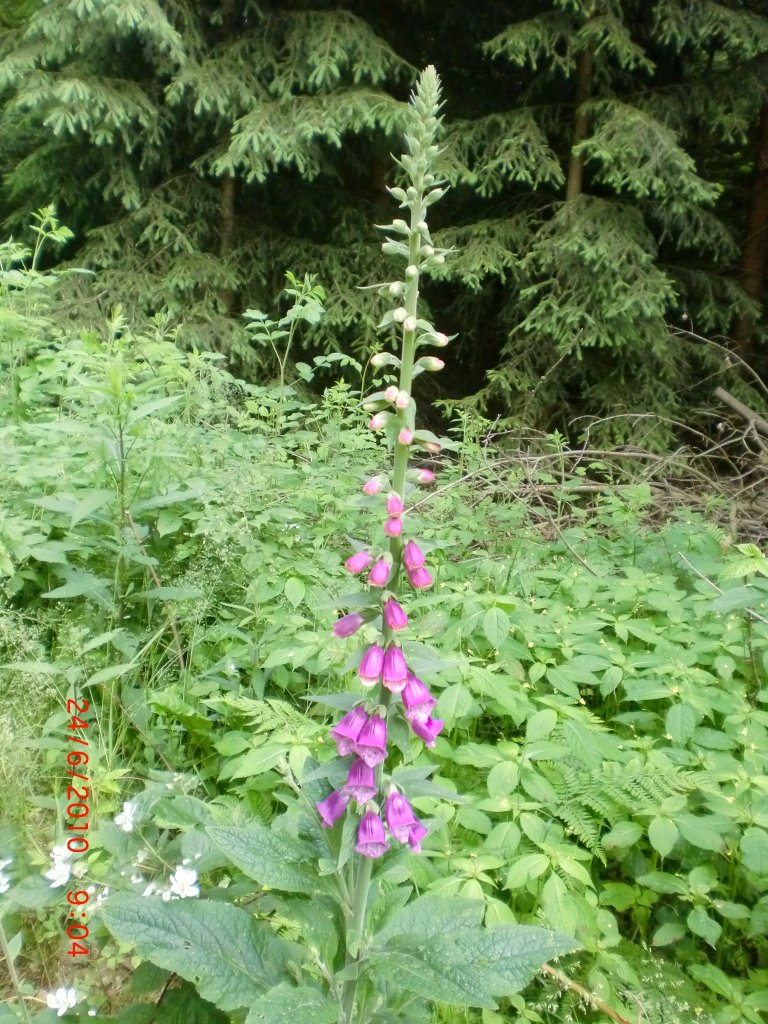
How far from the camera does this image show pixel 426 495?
4000 millimetres

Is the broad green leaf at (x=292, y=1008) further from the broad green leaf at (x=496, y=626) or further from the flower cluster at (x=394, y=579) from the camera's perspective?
the broad green leaf at (x=496, y=626)

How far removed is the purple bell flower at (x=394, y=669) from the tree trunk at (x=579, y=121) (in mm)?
6376

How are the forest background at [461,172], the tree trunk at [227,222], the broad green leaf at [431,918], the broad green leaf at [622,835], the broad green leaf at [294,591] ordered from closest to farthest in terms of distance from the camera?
1. the broad green leaf at [431,918]
2. the broad green leaf at [622,835]
3. the broad green leaf at [294,591]
4. the forest background at [461,172]
5. the tree trunk at [227,222]

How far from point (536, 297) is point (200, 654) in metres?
5.25

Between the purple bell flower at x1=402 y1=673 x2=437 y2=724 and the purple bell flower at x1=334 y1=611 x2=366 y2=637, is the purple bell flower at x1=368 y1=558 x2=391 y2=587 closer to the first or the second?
the purple bell flower at x1=334 y1=611 x2=366 y2=637

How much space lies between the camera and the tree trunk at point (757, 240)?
7645 mm

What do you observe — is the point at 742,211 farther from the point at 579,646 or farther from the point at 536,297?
the point at 579,646

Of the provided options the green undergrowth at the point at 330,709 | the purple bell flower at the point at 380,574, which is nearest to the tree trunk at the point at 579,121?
the green undergrowth at the point at 330,709

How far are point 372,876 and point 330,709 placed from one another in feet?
3.80

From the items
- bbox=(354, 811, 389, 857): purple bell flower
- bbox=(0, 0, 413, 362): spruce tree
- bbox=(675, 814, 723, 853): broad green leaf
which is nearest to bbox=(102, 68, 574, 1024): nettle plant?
bbox=(354, 811, 389, 857): purple bell flower

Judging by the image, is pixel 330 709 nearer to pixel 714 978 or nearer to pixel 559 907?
pixel 559 907

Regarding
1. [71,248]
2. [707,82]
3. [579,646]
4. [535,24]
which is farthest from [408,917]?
[71,248]

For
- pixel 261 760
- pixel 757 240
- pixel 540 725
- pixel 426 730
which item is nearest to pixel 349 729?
pixel 426 730

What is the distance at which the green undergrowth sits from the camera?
1.86 m
